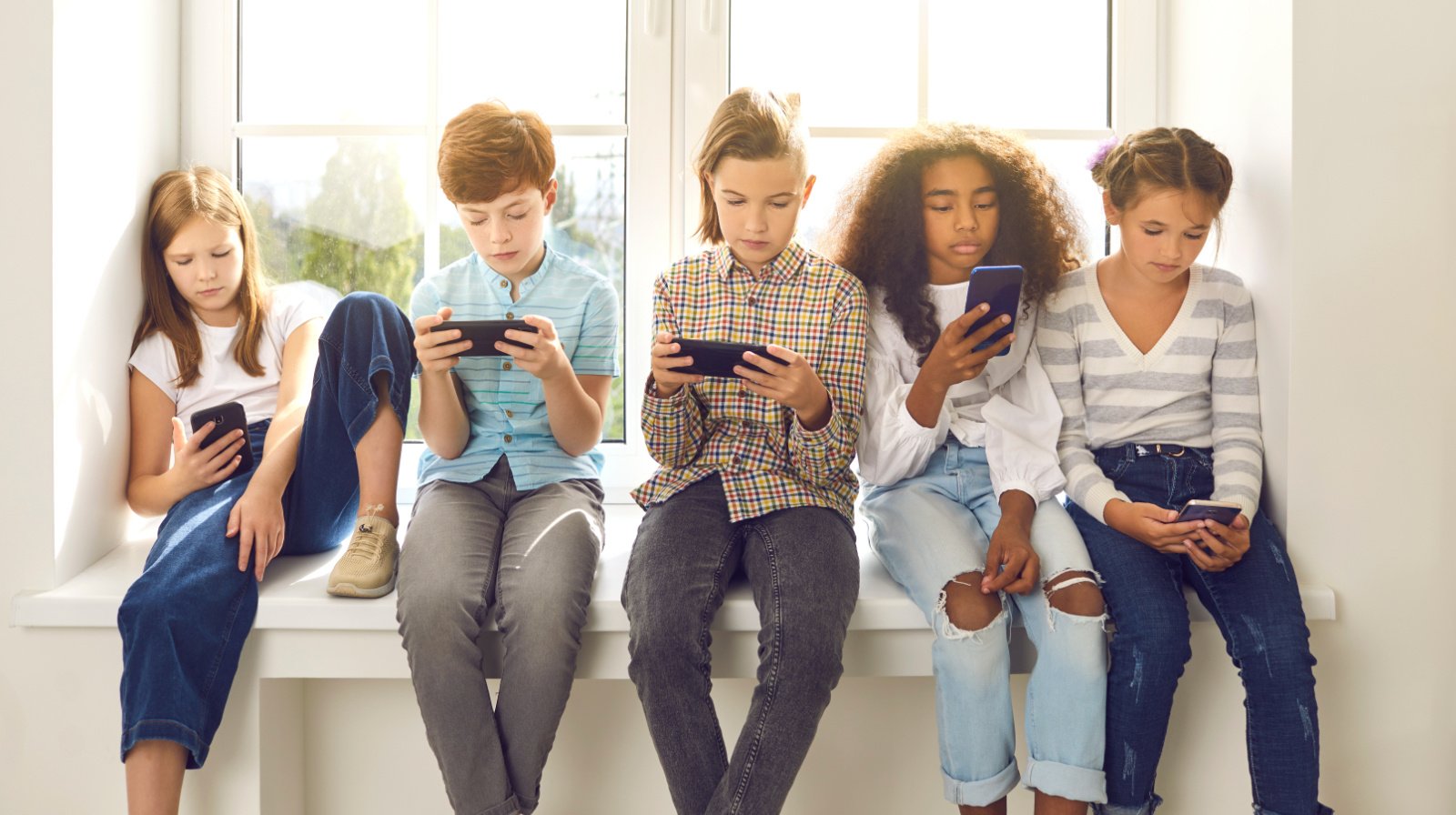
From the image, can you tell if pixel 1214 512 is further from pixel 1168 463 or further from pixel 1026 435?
pixel 1026 435

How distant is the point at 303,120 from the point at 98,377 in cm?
59

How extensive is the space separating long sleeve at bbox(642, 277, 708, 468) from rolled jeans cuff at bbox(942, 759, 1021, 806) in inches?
21.6

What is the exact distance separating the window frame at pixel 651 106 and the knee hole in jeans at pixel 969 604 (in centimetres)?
75

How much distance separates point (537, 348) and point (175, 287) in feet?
2.15

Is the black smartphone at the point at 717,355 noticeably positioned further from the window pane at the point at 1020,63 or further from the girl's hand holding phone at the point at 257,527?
the window pane at the point at 1020,63

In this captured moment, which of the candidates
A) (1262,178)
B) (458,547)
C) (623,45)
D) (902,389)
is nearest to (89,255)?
(458,547)

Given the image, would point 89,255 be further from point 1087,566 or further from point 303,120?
point 1087,566

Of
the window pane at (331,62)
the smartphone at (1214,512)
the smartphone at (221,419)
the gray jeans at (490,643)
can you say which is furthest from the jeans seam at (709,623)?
the window pane at (331,62)

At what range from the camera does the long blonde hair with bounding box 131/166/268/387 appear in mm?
1698

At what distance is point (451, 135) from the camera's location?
1.62 m

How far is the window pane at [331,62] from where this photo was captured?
1951 mm

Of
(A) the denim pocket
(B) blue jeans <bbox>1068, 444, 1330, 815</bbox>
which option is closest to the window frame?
(A) the denim pocket

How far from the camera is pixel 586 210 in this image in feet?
6.41

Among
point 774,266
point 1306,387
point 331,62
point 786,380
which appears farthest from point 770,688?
point 331,62
